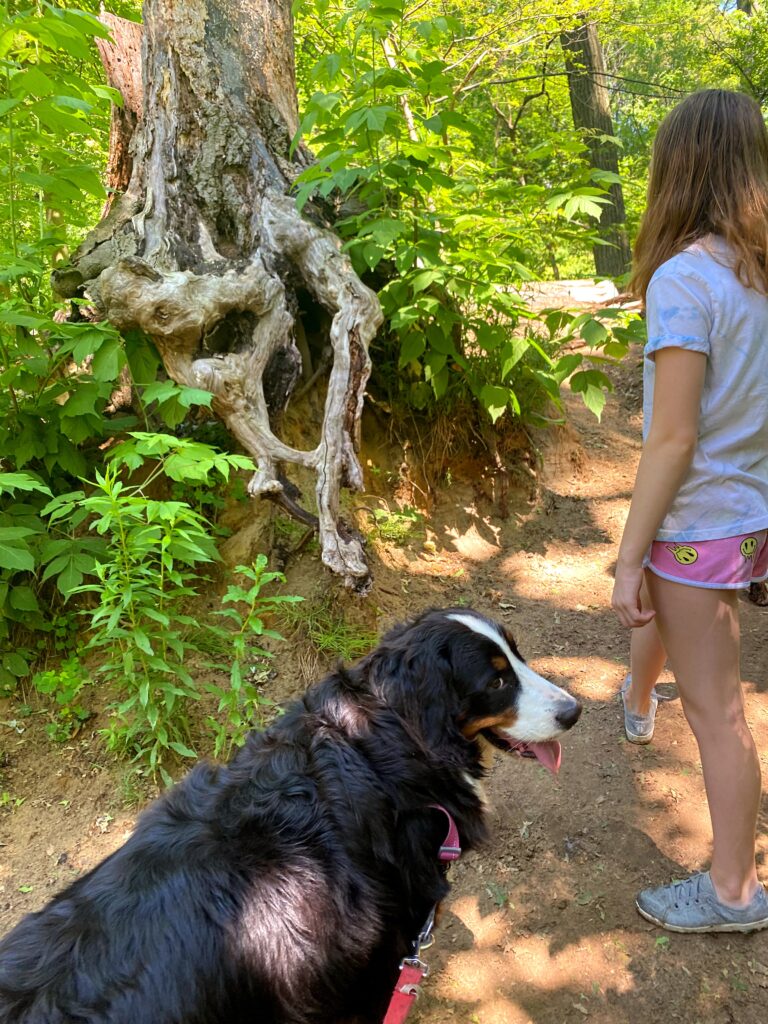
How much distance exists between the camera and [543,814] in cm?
265

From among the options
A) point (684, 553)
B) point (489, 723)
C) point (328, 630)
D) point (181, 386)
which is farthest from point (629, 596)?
point (181, 386)

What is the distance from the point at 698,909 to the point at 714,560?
1173mm

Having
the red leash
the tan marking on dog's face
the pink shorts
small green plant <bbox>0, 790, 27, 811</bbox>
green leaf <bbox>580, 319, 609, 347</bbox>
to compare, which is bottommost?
small green plant <bbox>0, 790, 27, 811</bbox>

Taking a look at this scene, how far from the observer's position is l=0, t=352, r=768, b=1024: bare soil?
2045 mm

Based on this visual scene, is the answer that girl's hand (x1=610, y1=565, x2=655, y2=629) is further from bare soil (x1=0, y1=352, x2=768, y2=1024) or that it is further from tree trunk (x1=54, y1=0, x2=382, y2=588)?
tree trunk (x1=54, y1=0, x2=382, y2=588)

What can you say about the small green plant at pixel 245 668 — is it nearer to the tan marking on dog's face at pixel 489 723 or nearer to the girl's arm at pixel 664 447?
the tan marking on dog's face at pixel 489 723

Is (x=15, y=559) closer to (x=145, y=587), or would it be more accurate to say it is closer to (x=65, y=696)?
(x=145, y=587)

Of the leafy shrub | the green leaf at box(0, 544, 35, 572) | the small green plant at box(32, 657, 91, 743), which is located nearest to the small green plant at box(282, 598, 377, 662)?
the leafy shrub

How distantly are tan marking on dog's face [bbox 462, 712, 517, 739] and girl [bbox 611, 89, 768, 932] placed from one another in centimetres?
45

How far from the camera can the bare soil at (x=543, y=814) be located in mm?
2045

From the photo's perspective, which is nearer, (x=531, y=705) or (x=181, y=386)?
(x=531, y=705)

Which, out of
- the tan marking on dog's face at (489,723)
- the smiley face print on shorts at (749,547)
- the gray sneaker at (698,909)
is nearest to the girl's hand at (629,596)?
the smiley face print on shorts at (749,547)

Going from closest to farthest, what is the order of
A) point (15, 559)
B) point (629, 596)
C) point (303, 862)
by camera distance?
point (303, 862)
point (629, 596)
point (15, 559)

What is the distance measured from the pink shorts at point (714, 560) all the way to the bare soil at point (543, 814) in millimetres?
1200
